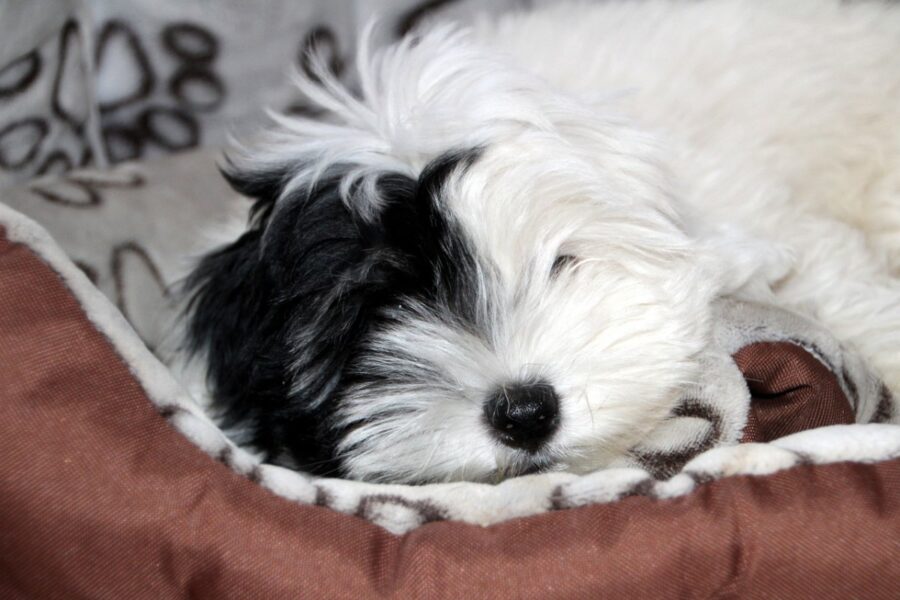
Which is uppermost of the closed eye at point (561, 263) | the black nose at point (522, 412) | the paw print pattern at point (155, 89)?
the closed eye at point (561, 263)

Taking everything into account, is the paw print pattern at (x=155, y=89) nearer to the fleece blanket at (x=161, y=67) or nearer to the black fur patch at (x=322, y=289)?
the fleece blanket at (x=161, y=67)

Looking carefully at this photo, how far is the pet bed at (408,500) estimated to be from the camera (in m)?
1.10

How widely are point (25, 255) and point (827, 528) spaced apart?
108 cm

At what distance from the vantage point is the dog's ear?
4.42 feet

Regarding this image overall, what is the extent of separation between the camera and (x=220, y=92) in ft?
7.92

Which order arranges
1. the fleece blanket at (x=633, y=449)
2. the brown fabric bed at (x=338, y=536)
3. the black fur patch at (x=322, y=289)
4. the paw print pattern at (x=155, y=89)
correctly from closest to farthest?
the brown fabric bed at (x=338, y=536)
the fleece blanket at (x=633, y=449)
the black fur patch at (x=322, y=289)
the paw print pattern at (x=155, y=89)

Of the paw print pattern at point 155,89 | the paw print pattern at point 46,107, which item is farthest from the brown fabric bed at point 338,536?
the paw print pattern at point 155,89

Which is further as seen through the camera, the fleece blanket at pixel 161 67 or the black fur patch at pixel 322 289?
the fleece blanket at pixel 161 67

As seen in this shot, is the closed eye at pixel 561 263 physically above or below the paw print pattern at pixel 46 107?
above

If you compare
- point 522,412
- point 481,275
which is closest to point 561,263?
point 481,275

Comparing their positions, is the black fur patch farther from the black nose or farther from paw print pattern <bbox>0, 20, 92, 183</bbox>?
paw print pattern <bbox>0, 20, 92, 183</bbox>

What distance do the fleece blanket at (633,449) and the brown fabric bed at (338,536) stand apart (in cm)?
3

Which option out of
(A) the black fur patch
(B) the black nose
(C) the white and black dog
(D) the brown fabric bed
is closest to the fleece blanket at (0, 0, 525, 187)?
(C) the white and black dog

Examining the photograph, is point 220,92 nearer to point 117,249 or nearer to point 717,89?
point 117,249
